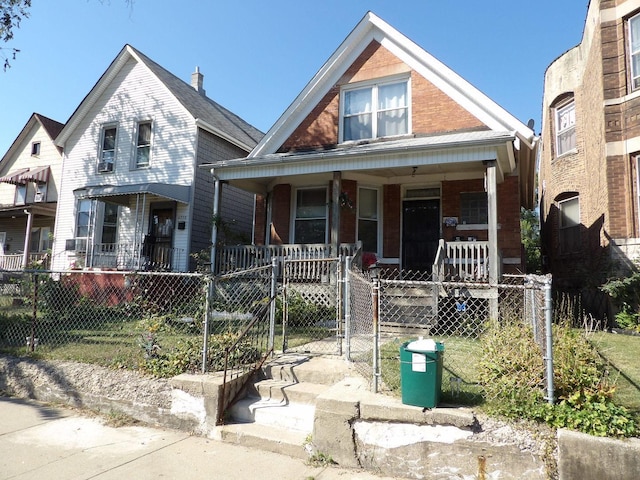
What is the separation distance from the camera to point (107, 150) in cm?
1744

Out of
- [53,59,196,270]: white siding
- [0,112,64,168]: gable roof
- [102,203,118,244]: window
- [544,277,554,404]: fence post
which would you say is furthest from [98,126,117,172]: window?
[544,277,554,404]: fence post

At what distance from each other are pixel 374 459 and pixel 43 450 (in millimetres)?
3424

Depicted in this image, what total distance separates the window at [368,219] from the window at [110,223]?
9975 millimetres

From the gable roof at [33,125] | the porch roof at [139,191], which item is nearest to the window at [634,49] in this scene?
the porch roof at [139,191]

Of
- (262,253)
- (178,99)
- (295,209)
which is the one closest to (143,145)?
(178,99)

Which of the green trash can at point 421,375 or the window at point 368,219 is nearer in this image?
the green trash can at point 421,375

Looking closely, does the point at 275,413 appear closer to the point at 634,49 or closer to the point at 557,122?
the point at 634,49

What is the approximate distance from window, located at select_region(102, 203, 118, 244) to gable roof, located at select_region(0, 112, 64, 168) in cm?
711

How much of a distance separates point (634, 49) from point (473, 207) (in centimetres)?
543

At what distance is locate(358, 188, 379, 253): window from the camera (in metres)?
12.5

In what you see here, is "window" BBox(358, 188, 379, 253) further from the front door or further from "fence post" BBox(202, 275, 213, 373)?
"fence post" BBox(202, 275, 213, 373)

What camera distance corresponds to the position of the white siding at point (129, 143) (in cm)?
1585

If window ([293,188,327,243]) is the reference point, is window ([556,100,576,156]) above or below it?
above

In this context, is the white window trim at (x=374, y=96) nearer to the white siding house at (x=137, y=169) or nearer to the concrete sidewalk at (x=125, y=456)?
the white siding house at (x=137, y=169)
